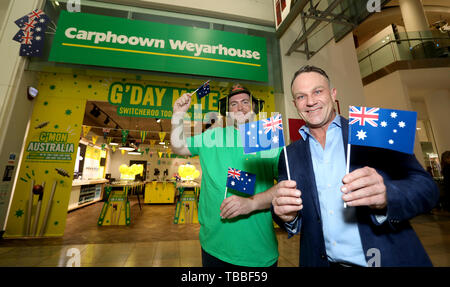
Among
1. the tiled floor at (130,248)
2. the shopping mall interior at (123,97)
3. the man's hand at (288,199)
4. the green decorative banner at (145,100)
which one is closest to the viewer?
the man's hand at (288,199)

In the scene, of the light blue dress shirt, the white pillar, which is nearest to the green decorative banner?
the light blue dress shirt

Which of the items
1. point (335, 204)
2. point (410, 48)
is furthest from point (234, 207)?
point (410, 48)

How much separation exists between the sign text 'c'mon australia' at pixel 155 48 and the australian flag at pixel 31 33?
0.63 m

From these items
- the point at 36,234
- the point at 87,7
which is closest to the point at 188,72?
the point at 87,7

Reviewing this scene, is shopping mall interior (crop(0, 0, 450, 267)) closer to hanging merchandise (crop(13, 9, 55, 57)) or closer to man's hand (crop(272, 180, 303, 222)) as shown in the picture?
hanging merchandise (crop(13, 9, 55, 57))

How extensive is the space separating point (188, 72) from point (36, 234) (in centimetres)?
448

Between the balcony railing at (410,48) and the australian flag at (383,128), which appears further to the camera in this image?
the balcony railing at (410,48)

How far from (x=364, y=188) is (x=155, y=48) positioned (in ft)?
13.1

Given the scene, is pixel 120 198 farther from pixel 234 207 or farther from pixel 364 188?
pixel 364 188

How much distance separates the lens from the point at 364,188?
680 mm

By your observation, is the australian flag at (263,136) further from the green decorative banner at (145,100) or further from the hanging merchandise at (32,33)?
the hanging merchandise at (32,33)

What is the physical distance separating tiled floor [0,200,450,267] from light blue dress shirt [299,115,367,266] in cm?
238

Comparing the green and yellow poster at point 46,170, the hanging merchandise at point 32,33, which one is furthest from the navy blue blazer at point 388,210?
the hanging merchandise at point 32,33

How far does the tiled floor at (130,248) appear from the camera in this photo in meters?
2.85
